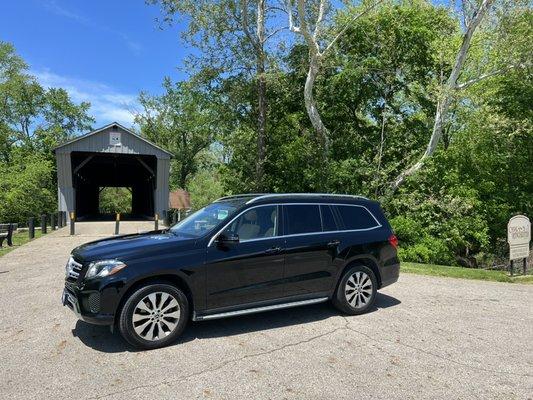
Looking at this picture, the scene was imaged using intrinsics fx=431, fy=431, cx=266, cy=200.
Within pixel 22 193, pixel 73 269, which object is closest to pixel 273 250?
pixel 73 269

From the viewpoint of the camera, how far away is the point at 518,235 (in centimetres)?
1118

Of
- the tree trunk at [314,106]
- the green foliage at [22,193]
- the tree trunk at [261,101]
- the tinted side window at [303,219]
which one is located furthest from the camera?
the green foliage at [22,193]

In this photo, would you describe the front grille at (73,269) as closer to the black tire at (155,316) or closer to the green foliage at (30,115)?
the black tire at (155,316)

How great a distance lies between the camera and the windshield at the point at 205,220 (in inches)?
228

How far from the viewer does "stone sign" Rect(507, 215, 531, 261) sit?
1114 cm

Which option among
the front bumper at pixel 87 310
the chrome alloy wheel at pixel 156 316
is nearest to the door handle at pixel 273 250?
the chrome alloy wheel at pixel 156 316

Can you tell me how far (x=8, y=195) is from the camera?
95.1 ft

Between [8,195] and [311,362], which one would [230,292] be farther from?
[8,195]

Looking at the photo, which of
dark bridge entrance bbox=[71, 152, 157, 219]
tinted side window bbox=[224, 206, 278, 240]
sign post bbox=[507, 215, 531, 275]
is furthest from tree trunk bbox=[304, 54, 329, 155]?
dark bridge entrance bbox=[71, 152, 157, 219]

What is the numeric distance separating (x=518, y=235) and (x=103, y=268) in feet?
34.3

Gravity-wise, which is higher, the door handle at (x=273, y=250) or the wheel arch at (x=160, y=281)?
the door handle at (x=273, y=250)

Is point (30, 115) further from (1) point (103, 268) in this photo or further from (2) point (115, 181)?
→ (1) point (103, 268)

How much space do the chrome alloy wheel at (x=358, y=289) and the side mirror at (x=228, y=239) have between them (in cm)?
205

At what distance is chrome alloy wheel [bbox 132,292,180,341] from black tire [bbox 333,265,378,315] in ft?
8.25
